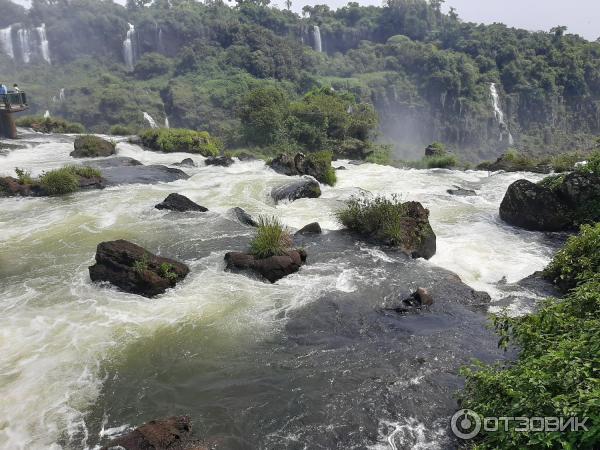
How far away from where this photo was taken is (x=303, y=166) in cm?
2464

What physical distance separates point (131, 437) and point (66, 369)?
264 cm

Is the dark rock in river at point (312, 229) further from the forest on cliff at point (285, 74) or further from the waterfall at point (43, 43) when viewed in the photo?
the waterfall at point (43, 43)

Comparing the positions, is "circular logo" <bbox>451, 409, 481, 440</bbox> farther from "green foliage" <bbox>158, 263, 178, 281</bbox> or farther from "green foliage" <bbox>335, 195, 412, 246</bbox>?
"green foliage" <bbox>335, 195, 412, 246</bbox>

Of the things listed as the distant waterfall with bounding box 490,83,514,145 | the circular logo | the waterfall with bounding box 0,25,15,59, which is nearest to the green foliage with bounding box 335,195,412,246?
the circular logo

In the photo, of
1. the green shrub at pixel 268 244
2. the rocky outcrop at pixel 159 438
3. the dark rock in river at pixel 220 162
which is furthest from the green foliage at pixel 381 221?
the dark rock in river at pixel 220 162

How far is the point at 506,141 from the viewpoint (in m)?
74.8

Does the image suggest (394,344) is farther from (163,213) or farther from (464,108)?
(464,108)

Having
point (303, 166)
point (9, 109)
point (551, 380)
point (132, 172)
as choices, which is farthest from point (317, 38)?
point (551, 380)

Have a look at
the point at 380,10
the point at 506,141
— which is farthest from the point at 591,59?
the point at 380,10

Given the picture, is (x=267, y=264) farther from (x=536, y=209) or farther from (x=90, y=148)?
(x=90, y=148)

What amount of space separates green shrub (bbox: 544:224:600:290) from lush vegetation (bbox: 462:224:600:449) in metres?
3.24

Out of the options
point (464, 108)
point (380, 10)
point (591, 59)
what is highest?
point (380, 10)

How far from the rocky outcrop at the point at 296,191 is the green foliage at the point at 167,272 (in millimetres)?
8940

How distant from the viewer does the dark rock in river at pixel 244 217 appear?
1586 cm
